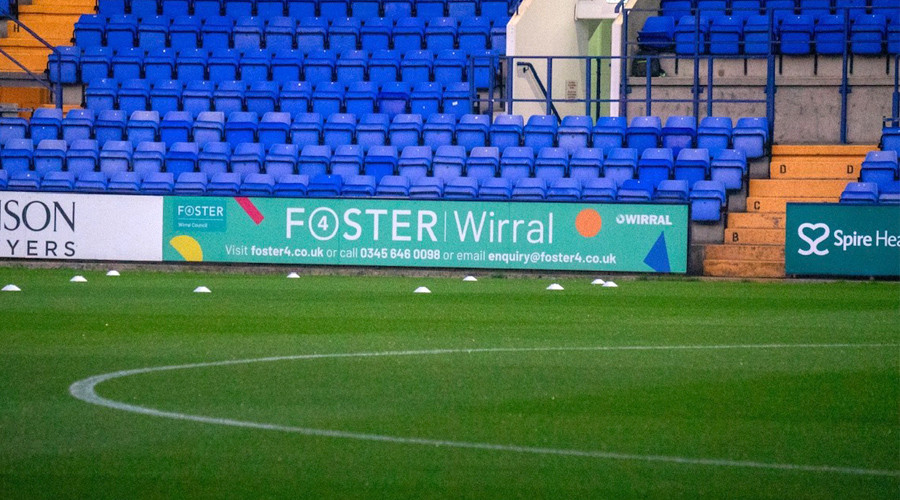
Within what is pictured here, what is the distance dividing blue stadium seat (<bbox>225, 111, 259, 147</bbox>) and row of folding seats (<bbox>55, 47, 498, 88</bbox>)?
2.03 metres

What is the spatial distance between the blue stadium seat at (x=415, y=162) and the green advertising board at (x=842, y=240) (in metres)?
6.20

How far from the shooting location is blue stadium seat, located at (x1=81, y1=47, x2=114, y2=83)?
2675 cm

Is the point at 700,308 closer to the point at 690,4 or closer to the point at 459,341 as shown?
the point at 459,341

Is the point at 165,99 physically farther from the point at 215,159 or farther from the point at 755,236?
the point at 755,236

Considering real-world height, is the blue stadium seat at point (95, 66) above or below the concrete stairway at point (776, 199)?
above

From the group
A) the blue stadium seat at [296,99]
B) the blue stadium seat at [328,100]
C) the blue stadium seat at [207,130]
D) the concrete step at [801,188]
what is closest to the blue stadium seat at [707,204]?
the concrete step at [801,188]

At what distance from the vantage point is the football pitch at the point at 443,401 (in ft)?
19.1

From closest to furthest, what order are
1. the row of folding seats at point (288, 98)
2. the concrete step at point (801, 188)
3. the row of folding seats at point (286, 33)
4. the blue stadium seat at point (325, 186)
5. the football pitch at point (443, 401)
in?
the football pitch at point (443, 401) < the blue stadium seat at point (325, 186) < the concrete step at point (801, 188) < the row of folding seats at point (288, 98) < the row of folding seats at point (286, 33)

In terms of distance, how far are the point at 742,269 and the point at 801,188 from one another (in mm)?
2655

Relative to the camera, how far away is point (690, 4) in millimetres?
27844

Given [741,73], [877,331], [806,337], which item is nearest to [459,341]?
[806,337]

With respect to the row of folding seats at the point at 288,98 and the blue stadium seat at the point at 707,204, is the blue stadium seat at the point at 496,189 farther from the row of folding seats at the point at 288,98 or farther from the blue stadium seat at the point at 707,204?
the row of folding seats at the point at 288,98

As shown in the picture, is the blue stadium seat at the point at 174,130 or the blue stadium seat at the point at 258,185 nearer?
the blue stadium seat at the point at 258,185

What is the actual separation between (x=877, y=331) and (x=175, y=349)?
645 centimetres
